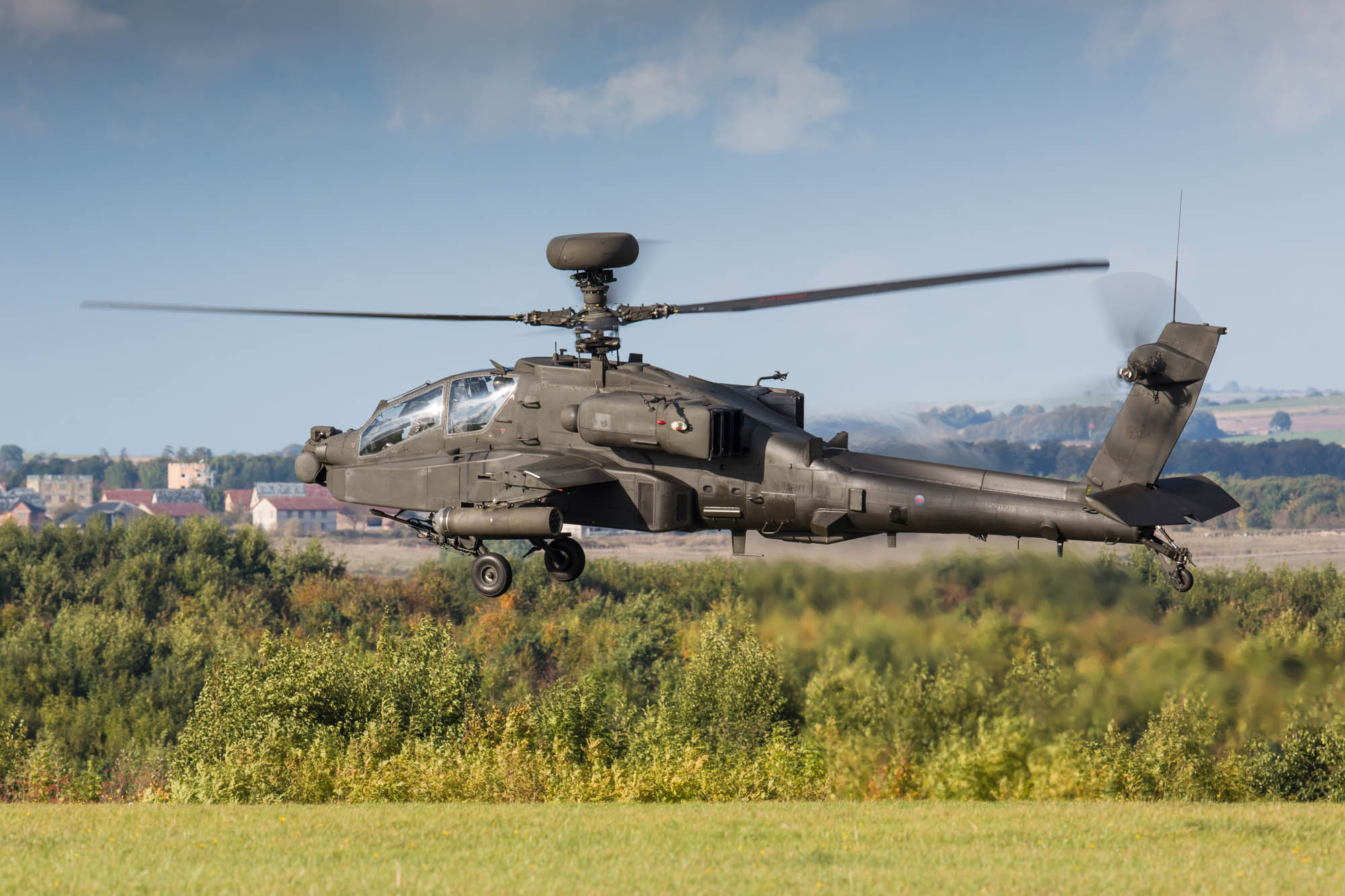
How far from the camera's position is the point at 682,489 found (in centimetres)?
2291

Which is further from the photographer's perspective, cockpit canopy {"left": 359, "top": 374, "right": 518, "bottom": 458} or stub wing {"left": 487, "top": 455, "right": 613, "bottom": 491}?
cockpit canopy {"left": 359, "top": 374, "right": 518, "bottom": 458}

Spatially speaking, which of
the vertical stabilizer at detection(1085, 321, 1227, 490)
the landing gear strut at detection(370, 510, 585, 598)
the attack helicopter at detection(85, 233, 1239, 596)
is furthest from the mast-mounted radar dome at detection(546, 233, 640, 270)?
the vertical stabilizer at detection(1085, 321, 1227, 490)

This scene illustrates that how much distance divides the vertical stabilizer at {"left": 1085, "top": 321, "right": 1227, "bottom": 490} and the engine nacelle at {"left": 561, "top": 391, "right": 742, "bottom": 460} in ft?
19.6

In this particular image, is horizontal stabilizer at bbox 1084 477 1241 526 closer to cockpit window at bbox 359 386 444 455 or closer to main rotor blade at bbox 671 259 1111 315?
main rotor blade at bbox 671 259 1111 315

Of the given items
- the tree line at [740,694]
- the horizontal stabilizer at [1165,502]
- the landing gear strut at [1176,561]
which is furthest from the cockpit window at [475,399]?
the tree line at [740,694]

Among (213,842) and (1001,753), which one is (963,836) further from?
(1001,753)

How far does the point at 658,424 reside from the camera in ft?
72.8

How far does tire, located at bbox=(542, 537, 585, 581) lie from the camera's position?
24.3 meters

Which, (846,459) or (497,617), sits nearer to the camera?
(846,459)

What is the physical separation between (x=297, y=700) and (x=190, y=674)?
56.7 meters

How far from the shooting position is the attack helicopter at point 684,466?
826 inches

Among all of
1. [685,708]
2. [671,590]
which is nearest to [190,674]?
[671,590]

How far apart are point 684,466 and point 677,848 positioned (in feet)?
23.3

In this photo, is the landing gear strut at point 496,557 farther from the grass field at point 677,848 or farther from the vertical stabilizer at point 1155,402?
the vertical stabilizer at point 1155,402
